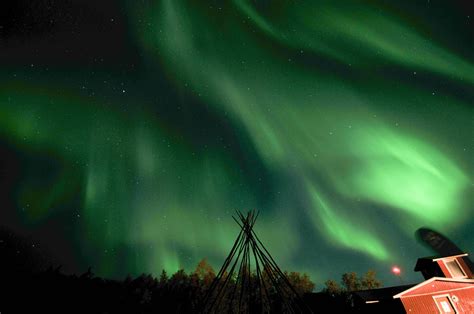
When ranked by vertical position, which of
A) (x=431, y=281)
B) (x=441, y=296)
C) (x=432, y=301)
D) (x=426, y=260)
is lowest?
(x=432, y=301)

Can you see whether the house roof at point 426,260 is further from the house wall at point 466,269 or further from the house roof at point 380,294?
the house roof at point 380,294

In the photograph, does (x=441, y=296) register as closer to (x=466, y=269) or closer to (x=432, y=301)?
(x=432, y=301)

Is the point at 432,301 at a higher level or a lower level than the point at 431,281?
lower

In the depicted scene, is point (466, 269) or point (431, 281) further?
point (466, 269)

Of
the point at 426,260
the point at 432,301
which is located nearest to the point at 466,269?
the point at 426,260

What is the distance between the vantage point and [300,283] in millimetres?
50531

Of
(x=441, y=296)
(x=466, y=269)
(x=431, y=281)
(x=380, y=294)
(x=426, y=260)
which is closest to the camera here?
(x=441, y=296)

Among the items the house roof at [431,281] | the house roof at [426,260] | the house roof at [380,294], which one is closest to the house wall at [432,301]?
the house roof at [431,281]

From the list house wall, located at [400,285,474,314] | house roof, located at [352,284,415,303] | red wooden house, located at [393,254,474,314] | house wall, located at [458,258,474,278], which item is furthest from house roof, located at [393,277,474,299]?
house wall, located at [458,258,474,278]

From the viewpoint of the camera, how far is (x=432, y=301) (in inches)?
819

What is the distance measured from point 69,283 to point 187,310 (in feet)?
63.5

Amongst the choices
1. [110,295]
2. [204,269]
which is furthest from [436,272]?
[110,295]

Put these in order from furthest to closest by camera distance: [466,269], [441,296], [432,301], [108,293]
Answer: [108,293]
[466,269]
[441,296]
[432,301]

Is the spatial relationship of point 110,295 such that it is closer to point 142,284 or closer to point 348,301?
point 142,284
